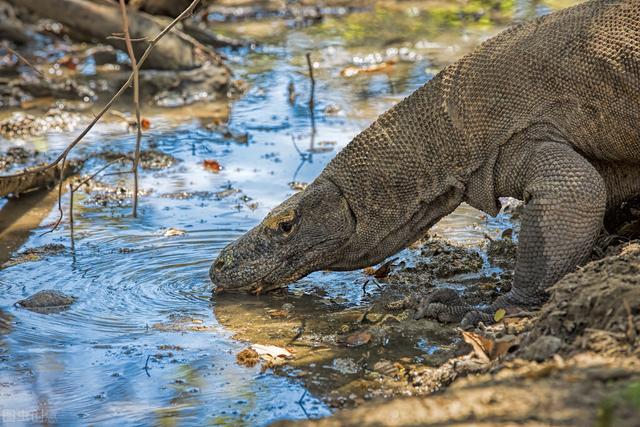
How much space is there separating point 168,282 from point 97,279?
56cm

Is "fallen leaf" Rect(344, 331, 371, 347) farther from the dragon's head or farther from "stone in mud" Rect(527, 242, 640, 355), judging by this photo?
"stone in mud" Rect(527, 242, 640, 355)

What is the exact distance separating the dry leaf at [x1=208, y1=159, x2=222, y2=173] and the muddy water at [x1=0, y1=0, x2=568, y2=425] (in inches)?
3.6

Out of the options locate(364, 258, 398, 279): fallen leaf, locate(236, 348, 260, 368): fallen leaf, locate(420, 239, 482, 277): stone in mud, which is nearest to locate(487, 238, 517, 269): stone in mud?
locate(420, 239, 482, 277): stone in mud

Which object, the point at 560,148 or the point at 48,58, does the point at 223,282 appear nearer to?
the point at 560,148

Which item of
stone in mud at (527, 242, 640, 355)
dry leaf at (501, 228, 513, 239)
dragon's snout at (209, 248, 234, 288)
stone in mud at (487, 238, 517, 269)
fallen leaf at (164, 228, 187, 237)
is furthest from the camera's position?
fallen leaf at (164, 228, 187, 237)

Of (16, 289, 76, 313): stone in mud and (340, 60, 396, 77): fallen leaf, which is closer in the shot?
(16, 289, 76, 313): stone in mud

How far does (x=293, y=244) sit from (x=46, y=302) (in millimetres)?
1769

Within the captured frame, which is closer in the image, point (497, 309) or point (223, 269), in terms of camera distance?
point (497, 309)

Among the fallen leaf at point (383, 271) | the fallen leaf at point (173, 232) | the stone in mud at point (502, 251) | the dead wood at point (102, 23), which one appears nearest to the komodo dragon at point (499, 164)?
the fallen leaf at point (383, 271)

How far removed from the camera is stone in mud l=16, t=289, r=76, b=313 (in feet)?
23.3

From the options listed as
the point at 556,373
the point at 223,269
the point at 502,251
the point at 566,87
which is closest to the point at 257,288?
the point at 223,269

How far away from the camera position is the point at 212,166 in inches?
416

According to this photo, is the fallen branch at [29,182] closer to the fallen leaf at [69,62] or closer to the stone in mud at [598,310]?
the stone in mud at [598,310]

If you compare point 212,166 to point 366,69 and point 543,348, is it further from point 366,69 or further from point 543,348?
point 543,348
